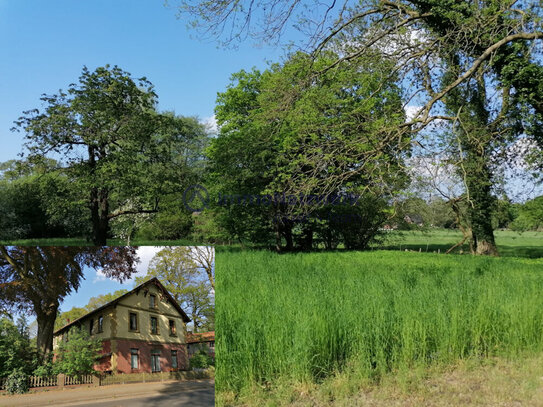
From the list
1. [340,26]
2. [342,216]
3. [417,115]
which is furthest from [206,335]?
[342,216]

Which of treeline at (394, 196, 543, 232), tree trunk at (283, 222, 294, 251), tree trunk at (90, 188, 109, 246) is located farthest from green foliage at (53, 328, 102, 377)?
tree trunk at (283, 222, 294, 251)

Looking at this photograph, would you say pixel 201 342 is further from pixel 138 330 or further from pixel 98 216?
pixel 98 216

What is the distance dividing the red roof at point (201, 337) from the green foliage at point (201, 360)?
2.3 inches

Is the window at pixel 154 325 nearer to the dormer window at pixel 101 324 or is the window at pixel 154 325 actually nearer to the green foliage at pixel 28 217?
the dormer window at pixel 101 324

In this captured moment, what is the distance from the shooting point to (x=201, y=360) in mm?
2154

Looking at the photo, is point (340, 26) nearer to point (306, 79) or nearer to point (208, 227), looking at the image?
point (306, 79)

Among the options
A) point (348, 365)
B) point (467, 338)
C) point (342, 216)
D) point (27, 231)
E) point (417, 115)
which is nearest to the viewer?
point (348, 365)

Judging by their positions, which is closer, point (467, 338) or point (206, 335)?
point (206, 335)

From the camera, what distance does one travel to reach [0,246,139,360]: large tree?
201 cm

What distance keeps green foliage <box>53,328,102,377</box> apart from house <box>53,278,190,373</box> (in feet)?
0.09

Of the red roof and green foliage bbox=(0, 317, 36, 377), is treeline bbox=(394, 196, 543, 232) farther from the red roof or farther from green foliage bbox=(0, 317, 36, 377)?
green foliage bbox=(0, 317, 36, 377)

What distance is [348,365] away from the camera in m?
4.18

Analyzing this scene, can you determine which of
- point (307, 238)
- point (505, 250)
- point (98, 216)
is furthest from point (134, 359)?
point (505, 250)

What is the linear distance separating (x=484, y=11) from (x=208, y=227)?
1918cm
